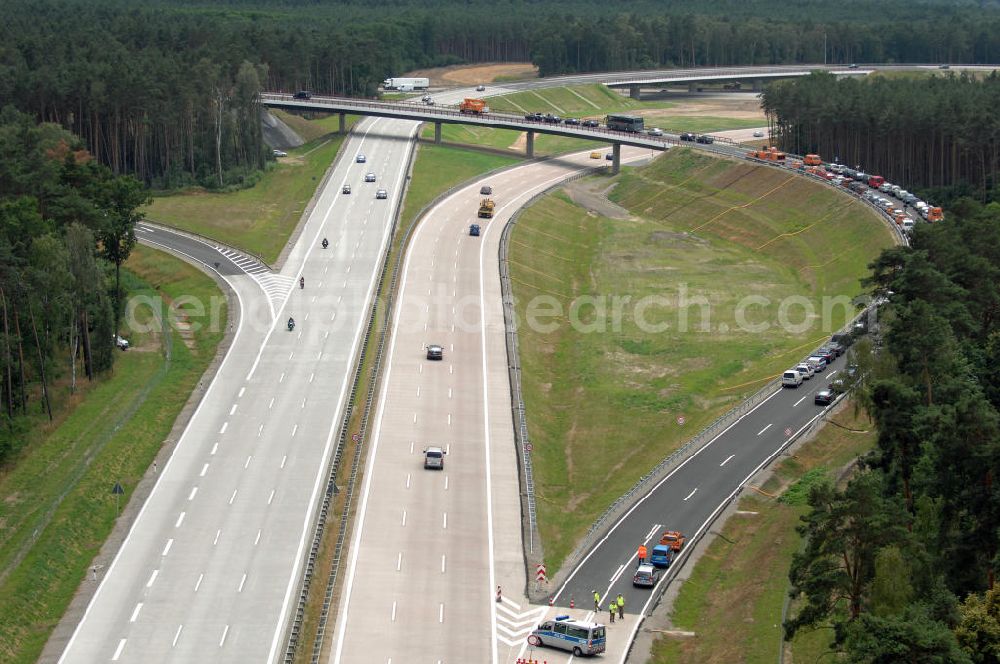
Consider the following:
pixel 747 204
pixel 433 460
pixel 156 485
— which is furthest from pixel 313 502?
pixel 747 204

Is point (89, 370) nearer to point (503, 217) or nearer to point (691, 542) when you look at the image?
point (691, 542)

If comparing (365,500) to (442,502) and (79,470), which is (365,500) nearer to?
(442,502)

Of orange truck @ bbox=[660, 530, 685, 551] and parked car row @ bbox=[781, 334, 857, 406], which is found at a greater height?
parked car row @ bbox=[781, 334, 857, 406]

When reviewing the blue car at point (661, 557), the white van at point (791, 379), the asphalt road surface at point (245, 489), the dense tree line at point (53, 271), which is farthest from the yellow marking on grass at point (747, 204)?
the blue car at point (661, 557)

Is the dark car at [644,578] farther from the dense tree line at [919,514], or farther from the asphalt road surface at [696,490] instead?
the dense tree line at [919,514]

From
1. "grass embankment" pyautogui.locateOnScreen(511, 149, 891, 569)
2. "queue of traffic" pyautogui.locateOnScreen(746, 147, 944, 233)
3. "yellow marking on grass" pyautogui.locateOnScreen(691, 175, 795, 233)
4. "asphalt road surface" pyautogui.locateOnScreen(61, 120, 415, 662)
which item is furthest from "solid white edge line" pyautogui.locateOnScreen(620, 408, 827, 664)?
"yellow marking on grass" pyautogui.locateOnScreen(691, 175, 795, 233)

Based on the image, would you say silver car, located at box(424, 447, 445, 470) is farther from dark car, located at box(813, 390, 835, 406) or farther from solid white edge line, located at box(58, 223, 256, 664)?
dark car, located at box(813, 390, 835, 406)
